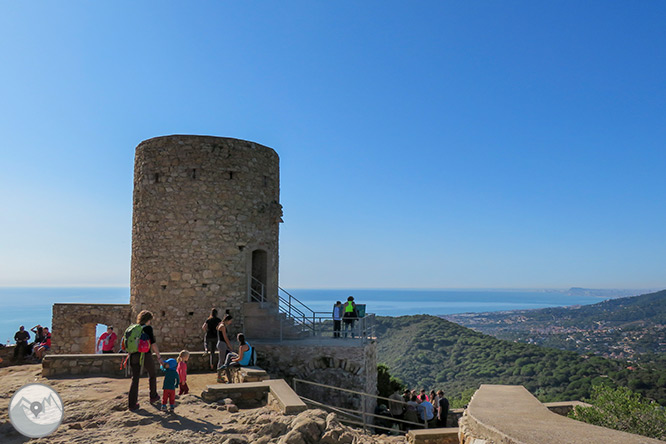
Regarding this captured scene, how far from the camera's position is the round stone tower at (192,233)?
13.4 metres

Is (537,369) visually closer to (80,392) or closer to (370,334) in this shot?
(370,334)

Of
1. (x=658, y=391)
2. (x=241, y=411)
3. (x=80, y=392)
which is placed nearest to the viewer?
(x=241, y=411)

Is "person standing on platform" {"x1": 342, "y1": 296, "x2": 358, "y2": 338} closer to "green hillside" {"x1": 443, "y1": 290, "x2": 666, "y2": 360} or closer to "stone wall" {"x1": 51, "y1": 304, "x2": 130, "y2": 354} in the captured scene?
"stone wall" {"x1": 51, "y1": 304, "x2": 130, "y2": 354}

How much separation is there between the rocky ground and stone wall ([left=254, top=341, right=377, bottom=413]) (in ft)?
15.8

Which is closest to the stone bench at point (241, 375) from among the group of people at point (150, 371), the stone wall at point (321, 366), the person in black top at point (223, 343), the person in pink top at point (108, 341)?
the person in black top at point (223, 343)

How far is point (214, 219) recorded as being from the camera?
13578 mm

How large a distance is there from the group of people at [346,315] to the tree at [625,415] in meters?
6.33

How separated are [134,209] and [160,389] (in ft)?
24.1

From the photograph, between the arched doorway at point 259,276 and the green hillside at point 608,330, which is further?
the green hillside at point 608,330

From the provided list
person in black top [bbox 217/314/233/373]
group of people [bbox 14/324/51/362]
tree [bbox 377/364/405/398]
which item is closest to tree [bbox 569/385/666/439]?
tree [bbox 377/364/405/398]

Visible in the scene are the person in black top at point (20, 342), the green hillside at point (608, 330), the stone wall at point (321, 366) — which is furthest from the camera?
the green hillside at point (608, 330)

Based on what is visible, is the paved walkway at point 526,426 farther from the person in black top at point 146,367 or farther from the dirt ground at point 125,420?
the person in black top at point 146,367

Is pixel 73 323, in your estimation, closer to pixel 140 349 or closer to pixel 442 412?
pixel 140 349

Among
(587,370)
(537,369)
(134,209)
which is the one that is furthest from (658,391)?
(134,209)
